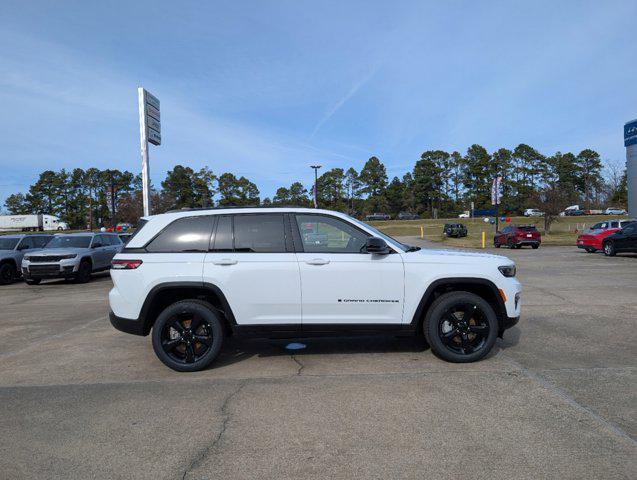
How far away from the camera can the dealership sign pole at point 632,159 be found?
98.7ft

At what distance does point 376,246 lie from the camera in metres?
4.79

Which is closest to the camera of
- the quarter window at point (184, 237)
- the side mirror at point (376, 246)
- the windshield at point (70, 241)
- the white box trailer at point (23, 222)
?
the side mirror at point (376, 246)

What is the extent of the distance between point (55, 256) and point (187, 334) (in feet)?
39.5

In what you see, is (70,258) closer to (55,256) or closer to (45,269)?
(55,256)

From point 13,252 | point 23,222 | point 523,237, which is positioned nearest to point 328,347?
point 13,252

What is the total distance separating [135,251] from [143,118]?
41.1 ft

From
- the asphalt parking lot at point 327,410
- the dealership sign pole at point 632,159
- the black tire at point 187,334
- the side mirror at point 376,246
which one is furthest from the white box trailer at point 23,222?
the side mirror at point 376,246

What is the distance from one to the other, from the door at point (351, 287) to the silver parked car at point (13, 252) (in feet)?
49.6

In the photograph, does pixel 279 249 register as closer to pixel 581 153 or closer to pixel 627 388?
pixel 627 388

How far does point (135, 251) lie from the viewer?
16.5 ft

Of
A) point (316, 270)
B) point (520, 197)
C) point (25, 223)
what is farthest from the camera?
point (520, 197)

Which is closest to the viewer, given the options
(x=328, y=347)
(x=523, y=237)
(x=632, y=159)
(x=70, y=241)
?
(x=328, y=347)

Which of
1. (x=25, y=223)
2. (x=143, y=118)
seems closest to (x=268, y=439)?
(x=143, y=118)

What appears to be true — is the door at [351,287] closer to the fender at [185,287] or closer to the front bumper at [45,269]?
the fender at [185,287]
